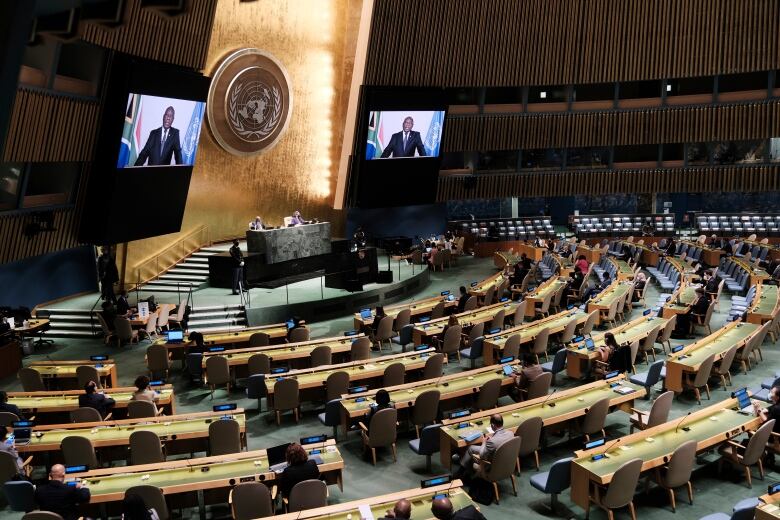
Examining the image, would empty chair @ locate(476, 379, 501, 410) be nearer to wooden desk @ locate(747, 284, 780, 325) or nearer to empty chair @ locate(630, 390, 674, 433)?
empty chair @ locate(630, 390, 674, 433)

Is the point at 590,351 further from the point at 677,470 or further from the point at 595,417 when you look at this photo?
the point at 677,470

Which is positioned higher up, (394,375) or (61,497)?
(394,375)

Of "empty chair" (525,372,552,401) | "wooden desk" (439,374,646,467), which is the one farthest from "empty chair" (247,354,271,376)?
"empty chair" (525,372,552,401)

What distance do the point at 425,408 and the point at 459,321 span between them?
5031 mm

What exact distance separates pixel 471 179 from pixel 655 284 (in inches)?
360

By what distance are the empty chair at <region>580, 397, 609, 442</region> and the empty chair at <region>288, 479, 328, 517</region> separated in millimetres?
3874

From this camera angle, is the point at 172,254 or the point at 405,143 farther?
the point at 405,143

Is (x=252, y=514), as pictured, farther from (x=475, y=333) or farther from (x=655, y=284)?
(x=655, y=284)

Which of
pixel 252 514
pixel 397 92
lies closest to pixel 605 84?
pixel 397 92

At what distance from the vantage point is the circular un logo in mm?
21203

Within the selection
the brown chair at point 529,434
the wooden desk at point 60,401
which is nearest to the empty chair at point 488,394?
the brown chair at point 529,434

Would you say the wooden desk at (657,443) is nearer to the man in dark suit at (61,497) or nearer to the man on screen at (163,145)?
the man in dark suit at (61,497)

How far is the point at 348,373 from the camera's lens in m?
10.7

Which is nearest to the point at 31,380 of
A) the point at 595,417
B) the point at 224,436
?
the point at 224,436
